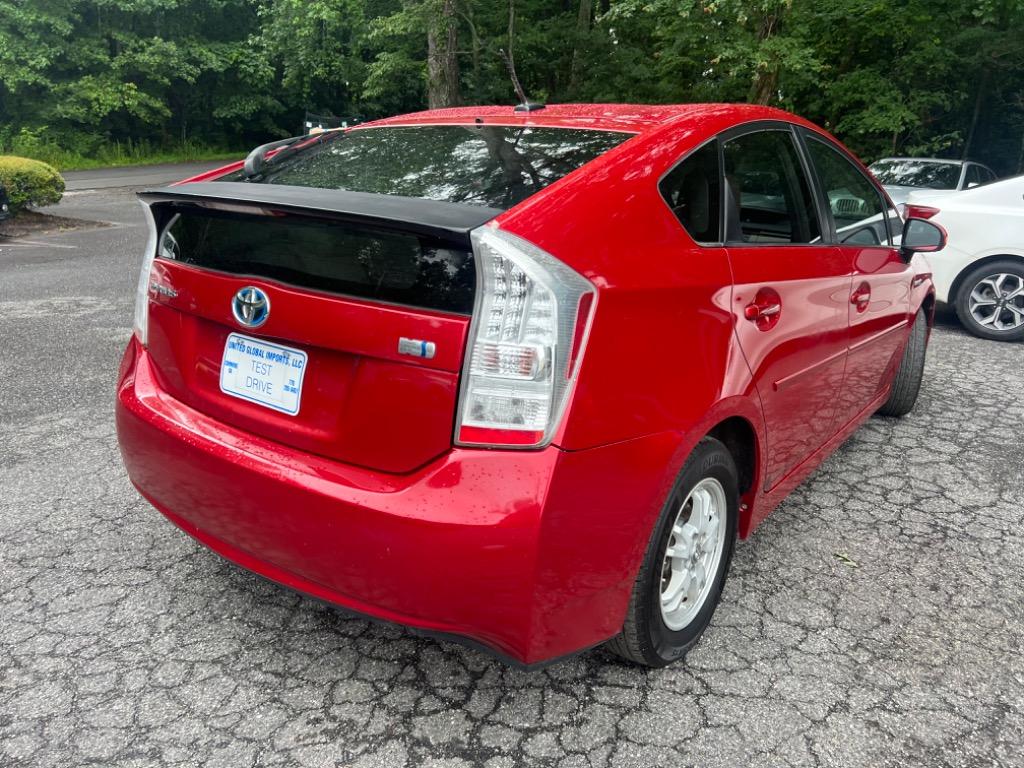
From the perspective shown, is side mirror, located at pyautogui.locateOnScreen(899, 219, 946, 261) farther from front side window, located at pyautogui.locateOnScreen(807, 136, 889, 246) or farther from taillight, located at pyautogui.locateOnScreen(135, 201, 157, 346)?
taillight, located at pyautogui.locateOnScreen(135, 201, 157, 346)

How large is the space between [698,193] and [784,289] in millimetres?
461

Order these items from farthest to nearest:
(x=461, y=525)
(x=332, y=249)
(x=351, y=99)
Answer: (x=351, y=99) < (x=332, y=249) < (x=461, y=525)

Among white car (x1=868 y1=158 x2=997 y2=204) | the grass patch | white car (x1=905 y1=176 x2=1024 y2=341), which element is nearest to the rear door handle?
white car (x1=905 y1=176 x2=1024 y2=341)

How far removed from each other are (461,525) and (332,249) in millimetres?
733

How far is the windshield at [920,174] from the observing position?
36.6 feet

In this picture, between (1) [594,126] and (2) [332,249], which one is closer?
(2) [332,249]

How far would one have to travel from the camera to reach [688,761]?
1.95 meters

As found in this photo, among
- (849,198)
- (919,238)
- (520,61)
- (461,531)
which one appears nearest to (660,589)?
(461,531)

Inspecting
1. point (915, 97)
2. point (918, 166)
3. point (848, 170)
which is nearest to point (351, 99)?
point (915, 97)

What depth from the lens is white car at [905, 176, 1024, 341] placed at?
6461 millimetres

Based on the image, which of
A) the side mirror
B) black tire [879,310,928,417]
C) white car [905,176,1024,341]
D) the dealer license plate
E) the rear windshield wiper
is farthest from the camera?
white car [905,176,1024,341]

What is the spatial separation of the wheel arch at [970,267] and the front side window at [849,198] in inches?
145

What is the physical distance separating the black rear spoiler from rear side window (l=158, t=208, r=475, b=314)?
36 mm

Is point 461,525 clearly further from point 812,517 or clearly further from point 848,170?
point 848,170
